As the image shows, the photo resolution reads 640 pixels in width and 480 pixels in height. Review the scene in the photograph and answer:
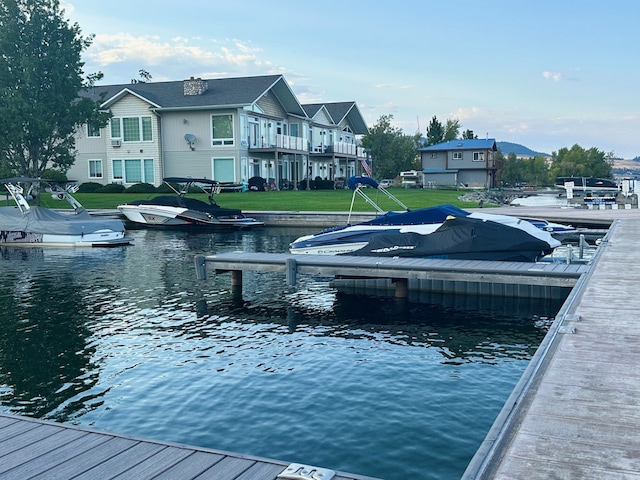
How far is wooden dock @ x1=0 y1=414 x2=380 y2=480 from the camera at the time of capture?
15.0ft

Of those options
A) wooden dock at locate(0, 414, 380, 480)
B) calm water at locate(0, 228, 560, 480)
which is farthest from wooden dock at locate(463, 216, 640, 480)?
calm water at locate(0, 228, 560, 480)

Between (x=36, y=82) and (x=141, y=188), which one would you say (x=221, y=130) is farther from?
(x=36, y=82)

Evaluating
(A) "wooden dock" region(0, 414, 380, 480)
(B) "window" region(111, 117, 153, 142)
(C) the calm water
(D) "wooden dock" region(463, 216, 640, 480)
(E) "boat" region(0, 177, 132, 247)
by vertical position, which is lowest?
(C) the calm water

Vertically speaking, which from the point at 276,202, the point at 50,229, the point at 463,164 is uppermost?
the point at 463,164

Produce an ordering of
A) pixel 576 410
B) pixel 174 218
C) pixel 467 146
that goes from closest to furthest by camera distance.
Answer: pixel 576 410, pixel 174 218, pixel 467 146

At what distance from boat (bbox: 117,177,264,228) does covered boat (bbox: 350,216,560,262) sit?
1585cm

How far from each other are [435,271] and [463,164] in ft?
226

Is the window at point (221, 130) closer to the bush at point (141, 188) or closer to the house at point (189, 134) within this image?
the house at point (189, 134)

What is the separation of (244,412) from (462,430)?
2.62m

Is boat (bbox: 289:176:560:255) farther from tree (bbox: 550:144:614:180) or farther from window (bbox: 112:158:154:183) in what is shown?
tree (bbox: 550:144:614:180)

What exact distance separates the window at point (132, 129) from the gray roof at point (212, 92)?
1.48m

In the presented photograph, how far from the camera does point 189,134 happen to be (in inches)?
1800

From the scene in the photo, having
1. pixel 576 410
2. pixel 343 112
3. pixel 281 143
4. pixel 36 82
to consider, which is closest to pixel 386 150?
pixel 343 112

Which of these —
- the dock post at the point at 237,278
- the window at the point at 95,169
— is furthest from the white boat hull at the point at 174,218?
the window at the point at 95,169
